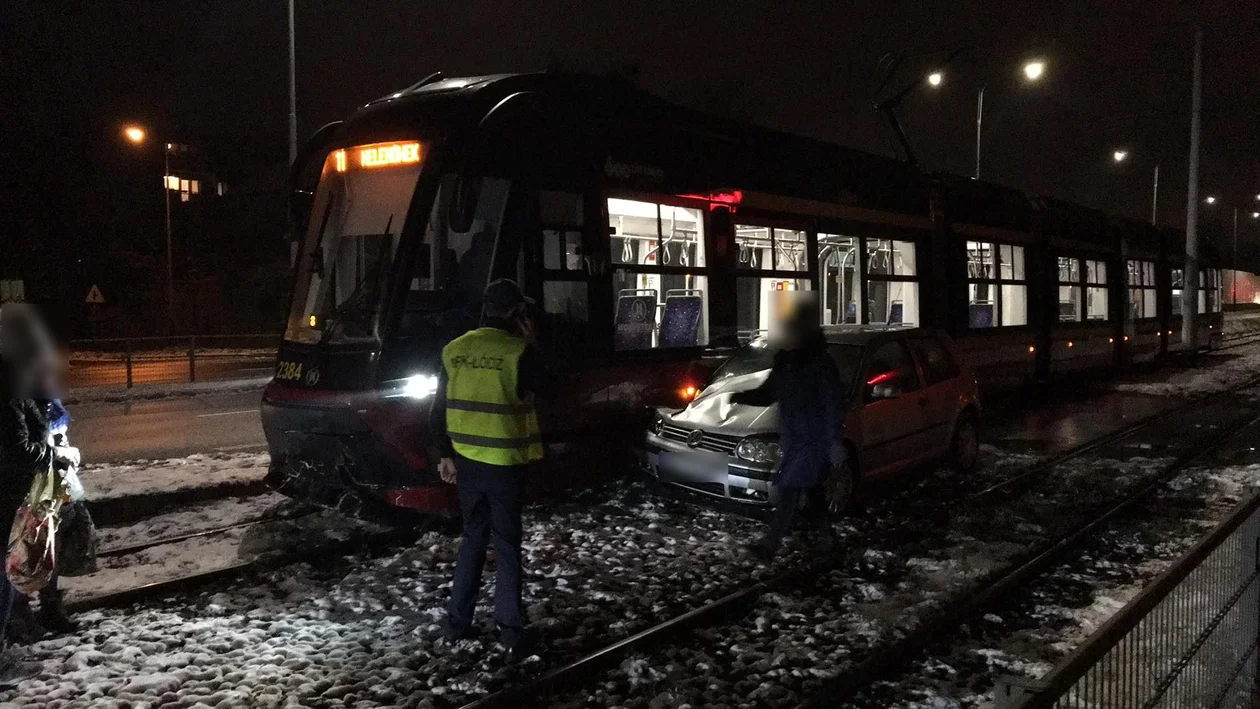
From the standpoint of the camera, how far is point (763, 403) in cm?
833

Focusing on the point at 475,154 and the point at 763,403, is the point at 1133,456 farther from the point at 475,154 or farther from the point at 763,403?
the point at 475,154

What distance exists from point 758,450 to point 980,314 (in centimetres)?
861

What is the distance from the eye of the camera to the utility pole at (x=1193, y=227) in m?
24.1

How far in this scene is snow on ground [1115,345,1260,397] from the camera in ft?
62.0

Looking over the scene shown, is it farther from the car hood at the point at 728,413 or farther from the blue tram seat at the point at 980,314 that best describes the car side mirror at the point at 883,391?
the blue tram seat at the point at 980,314

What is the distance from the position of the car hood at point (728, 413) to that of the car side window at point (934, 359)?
5.70ft

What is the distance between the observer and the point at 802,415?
709 cm

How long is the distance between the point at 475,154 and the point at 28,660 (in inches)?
175

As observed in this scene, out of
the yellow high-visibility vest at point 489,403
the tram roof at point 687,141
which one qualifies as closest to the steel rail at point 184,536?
the tram roof at point 687,141

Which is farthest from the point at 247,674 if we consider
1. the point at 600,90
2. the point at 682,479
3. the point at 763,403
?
the point at 600,90

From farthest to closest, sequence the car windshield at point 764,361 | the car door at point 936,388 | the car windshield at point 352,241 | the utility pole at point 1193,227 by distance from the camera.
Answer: the utility pole at point 1193,227, the car door at point 936,388, the car windshield at point 764,361, the car windshield at point 352,241

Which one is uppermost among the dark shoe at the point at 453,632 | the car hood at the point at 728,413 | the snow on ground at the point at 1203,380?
the car hood at the point at 728,413

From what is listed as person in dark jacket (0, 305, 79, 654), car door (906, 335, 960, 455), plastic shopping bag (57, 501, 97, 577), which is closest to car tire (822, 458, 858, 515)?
car door (906, 335, 960, 455)

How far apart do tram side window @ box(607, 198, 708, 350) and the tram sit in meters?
0.02
